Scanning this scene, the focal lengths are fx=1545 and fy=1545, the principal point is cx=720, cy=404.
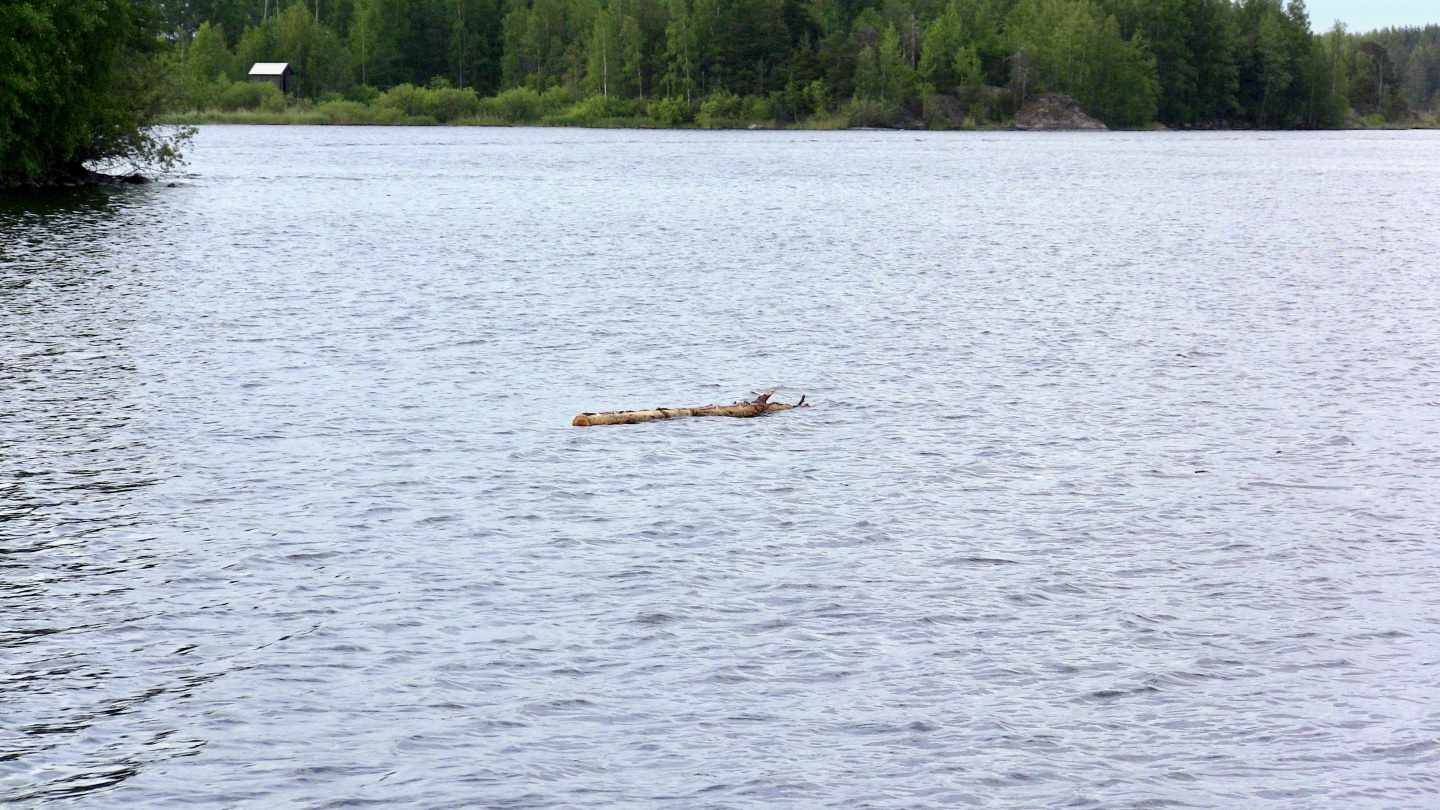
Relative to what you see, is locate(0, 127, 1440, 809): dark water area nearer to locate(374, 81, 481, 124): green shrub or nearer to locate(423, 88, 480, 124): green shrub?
locate(374, 81, 481, 124): green shrub

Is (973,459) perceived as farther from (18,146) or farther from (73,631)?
(18,146)

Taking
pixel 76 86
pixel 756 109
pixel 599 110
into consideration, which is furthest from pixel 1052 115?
pixel 76 86

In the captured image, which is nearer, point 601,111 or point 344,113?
point 344,113

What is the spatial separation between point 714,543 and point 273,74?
18847 centimetres

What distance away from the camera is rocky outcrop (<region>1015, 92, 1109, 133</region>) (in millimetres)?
196500

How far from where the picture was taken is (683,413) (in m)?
21.3

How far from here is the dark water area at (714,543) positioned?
10492mm

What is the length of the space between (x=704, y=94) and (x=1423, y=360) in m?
170

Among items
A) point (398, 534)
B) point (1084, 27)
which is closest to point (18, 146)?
point (398, 534)

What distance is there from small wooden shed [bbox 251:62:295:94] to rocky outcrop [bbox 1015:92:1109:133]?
9252 centimetres

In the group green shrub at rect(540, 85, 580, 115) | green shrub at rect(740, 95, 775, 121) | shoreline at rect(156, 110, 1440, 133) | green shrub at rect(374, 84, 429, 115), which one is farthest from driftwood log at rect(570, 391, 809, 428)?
green shrub at rect(540, 85, 580, 115)

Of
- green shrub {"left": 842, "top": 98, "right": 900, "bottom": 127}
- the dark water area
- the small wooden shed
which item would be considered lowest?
the dark water area

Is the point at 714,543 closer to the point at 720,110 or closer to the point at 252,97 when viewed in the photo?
the point at 252,97

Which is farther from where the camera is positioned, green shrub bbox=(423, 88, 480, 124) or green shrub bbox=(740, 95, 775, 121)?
green shrub bbox=(740, 95, 775, 121)
